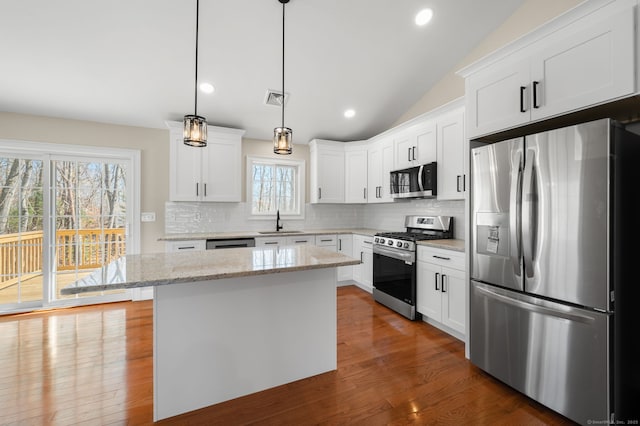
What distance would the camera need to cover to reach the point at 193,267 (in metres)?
1.71

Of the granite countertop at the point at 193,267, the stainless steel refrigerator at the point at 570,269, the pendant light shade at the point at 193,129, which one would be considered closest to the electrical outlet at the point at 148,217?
the granite countertop at the point at 193,267

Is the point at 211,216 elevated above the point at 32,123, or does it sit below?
below

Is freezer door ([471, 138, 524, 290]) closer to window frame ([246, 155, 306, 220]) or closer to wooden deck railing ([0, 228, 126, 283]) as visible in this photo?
window frame ([246, 155, 306, 220])

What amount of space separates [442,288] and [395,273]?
0.67 m

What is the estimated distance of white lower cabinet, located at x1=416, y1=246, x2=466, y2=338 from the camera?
2637 mm

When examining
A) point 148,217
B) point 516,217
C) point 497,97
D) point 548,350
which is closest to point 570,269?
point 516,217

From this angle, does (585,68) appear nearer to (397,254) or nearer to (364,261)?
(397,254)

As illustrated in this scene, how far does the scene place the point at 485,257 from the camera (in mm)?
2160

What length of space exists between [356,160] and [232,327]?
11.5ft

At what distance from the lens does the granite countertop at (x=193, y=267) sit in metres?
1.37

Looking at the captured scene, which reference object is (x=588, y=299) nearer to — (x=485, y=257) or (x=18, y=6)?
(x=485, y=257)

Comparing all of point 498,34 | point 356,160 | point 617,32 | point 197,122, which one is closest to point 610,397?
point 617,32

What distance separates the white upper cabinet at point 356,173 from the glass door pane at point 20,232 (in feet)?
13.8

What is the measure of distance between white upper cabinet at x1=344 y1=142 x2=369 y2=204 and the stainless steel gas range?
99cm
